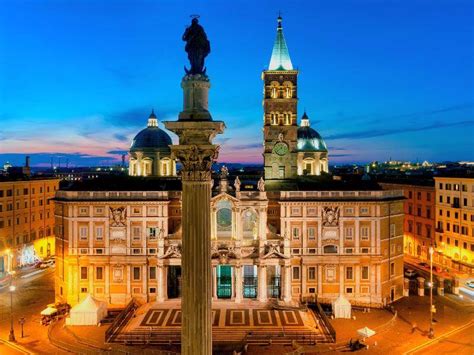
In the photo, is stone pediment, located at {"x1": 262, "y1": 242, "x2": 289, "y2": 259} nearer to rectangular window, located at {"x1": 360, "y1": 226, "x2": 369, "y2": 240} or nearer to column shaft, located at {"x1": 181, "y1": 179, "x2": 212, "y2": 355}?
rectangular window, located at {"x1": 360, "y1": 226, "x2": 369, "y2": 240}

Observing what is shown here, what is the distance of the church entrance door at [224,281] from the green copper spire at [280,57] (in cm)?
2948

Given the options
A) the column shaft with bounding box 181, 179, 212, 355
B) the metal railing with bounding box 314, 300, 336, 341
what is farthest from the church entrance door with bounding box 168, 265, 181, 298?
the column shaft with bounding box 181, 179, 212, 355

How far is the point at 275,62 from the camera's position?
64.0m

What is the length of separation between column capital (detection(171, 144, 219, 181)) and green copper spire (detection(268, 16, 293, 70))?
168ft

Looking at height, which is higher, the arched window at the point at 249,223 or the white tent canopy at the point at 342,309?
the arched window at the point at 249,223

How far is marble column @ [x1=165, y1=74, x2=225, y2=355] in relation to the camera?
14.6 meters

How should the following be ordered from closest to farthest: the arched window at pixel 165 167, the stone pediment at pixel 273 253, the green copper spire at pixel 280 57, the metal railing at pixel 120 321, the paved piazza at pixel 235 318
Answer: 1. the metal railing at pixel 120 321
2. the paved piazza at pixel 235 318
3. the stone pediment at pixel 273 253
4. the green copper spire at pixel 280 57
5. the arched window at pixel 165 167

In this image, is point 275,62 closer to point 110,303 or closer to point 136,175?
point 136,175

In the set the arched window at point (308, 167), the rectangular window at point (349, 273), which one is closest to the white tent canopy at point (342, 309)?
the rectangular window at point (349, 273)

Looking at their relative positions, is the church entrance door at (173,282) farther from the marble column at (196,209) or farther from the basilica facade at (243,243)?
the marble column at (196,209)

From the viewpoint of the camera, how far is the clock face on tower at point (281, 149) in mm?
62656

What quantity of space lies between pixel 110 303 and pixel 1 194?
84.9 feet

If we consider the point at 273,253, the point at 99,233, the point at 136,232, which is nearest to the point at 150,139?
the point at 136,232

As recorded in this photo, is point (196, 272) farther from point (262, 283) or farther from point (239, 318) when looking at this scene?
point (262, 283)
